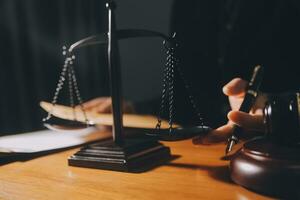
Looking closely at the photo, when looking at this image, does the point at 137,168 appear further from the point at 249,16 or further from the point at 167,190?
the point at 249,16

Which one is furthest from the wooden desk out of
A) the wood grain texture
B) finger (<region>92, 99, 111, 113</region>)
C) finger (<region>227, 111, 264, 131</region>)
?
finger (<region>92, 99, 111, 113</region>)

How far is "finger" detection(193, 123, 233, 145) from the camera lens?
822mm

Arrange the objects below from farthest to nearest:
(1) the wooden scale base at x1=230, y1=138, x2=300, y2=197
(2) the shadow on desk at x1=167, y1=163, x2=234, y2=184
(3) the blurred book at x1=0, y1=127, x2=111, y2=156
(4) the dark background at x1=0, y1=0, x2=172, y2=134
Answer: (4) the dark background at x1=0, y1=0, x2=172, y2=134 < (3) the blurred book at x1=0, y1=127, x2=111, y2=156 < (2) the shadow on desk at x1=167, y1=163, x2=234, y2=184 < (1) the wooden scale base at x1=230, y1=138, x2=300, y2=197

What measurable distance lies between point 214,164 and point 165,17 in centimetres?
238

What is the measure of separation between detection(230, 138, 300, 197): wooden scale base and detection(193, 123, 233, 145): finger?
0.51 feet

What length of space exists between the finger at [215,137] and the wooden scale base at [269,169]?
0.51 ft

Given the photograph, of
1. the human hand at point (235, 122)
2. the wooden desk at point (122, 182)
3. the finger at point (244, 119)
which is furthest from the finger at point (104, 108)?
the finger at point (244, 119)

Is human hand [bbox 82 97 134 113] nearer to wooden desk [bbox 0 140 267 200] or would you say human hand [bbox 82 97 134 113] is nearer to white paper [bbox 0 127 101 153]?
white paper [bbox 0 127 101 153]

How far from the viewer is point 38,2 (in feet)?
8.23

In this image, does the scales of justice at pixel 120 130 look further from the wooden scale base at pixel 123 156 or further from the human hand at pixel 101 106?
the human hand at pixel 101 106

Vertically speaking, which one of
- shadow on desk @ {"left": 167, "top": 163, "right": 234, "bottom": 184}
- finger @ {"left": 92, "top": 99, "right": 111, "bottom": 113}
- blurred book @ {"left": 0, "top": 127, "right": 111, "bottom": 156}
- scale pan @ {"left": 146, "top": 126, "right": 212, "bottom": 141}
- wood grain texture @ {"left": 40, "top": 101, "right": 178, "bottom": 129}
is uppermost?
scale pan @ {"left": 146, "top": 126, "right": 212, "bottom": 141}

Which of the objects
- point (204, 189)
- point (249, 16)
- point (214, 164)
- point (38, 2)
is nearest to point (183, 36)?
point (249, 16)

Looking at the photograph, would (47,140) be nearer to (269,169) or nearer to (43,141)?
(43,141)

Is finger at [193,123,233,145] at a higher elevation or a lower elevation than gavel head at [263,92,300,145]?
→ lower
